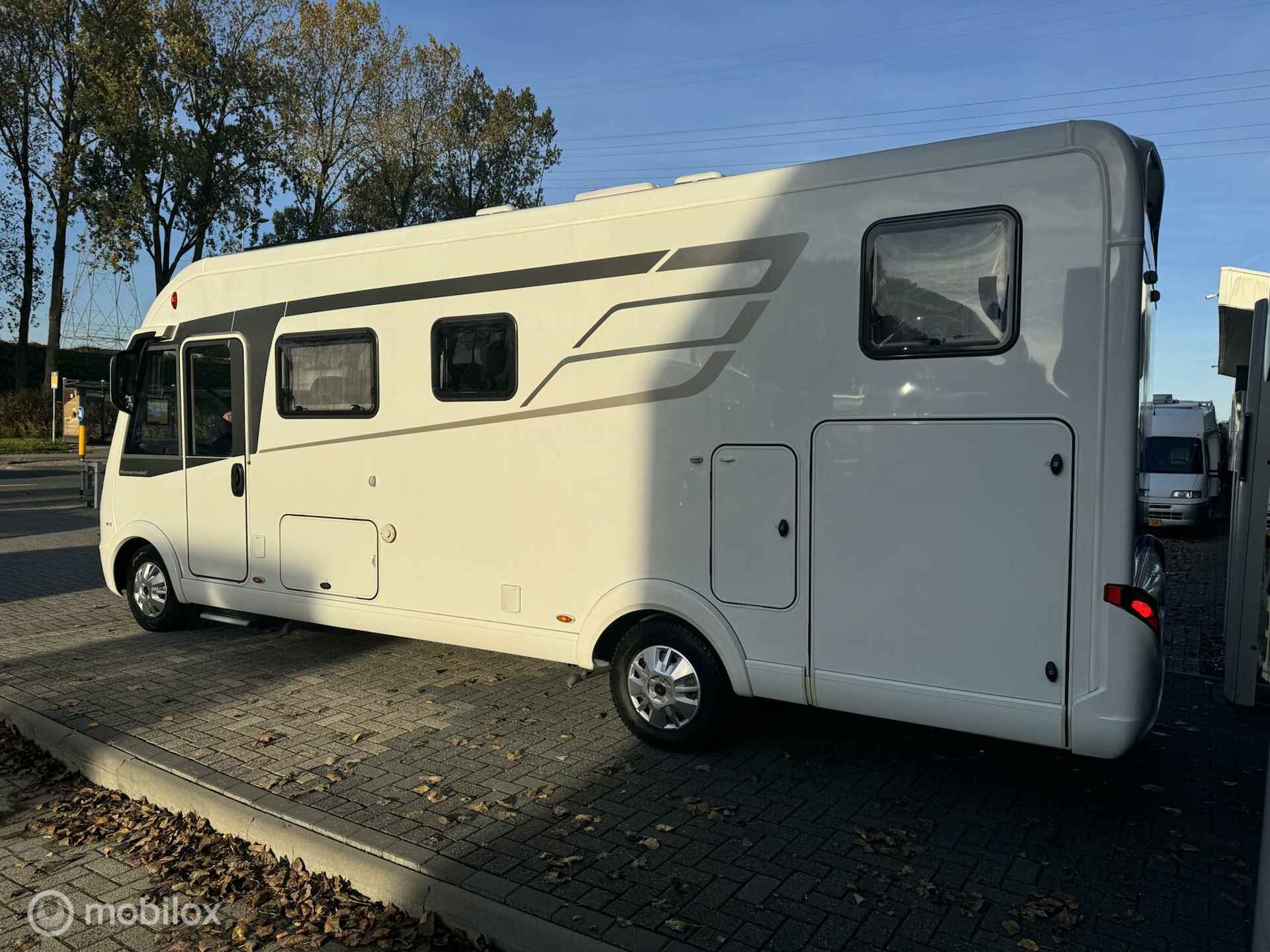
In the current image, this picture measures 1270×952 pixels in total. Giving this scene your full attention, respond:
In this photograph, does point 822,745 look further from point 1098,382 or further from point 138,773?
point 138,773

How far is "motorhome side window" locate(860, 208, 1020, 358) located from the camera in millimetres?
4117

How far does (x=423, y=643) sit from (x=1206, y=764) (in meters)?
5.44

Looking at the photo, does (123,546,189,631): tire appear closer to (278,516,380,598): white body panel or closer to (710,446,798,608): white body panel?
(278,516,380,598): white body panel

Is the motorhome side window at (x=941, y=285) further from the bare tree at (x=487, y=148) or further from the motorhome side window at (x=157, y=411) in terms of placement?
the bare tree at (x=487, y=148)

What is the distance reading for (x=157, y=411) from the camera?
746 cm

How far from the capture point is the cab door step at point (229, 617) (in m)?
7.44

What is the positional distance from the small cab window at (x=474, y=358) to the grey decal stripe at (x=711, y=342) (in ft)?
1.24

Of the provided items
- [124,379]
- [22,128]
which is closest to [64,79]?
[22,128]

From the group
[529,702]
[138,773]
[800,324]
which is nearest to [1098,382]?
[800,324]

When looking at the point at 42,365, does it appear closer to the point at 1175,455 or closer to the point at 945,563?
the point at 1175,455

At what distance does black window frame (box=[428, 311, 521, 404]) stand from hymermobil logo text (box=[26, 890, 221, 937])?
9.83 feet

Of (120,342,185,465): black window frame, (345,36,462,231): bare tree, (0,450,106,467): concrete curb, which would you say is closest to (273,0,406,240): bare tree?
(345,36,462,231): bare tree

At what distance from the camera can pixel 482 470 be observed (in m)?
5.66

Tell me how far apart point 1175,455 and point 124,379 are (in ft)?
55.4
